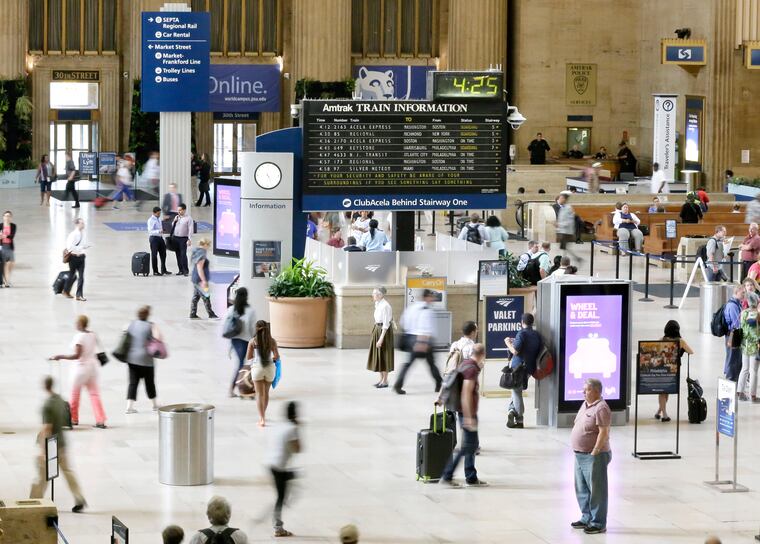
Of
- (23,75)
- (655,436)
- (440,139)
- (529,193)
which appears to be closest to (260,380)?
(655,436)

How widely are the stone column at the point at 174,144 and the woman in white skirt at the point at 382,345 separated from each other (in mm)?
14155

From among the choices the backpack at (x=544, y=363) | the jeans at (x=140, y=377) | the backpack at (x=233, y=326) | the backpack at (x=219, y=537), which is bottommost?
the backpack at (x=219, y=537)

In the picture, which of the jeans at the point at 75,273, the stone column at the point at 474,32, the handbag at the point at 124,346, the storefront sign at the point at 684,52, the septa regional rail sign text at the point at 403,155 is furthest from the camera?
the stone column at the point at 474,32

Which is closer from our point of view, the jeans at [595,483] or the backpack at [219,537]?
the backpack at [219,537]

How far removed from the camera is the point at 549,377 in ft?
54.9

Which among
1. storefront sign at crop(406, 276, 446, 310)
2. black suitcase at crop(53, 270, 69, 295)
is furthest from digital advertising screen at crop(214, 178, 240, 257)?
storefront sign at crop(406, 276, 446, 310)

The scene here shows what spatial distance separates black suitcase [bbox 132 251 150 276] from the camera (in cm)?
2866

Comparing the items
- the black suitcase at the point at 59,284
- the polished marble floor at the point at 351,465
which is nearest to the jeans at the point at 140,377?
the polished marble floor at the point at 351,465

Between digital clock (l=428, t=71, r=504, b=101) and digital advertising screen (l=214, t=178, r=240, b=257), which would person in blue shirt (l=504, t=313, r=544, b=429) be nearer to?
digital clock (l=428, t=71, r=504, b=101)

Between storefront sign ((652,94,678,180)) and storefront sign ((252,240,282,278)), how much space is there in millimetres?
20977

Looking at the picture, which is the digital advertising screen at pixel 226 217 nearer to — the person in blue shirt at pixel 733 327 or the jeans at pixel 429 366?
the jeans at pixel 429 366

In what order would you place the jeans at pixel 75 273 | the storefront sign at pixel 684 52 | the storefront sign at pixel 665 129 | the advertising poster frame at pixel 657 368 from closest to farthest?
the advertising poster frame at pixel 657 368 < the jeans at pixel 75 273 < the storefront sign at pixel 665 129 < the storefront sign at pixel 684 52

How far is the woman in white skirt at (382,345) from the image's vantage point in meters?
19.1

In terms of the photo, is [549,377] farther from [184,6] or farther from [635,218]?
[184,6]
